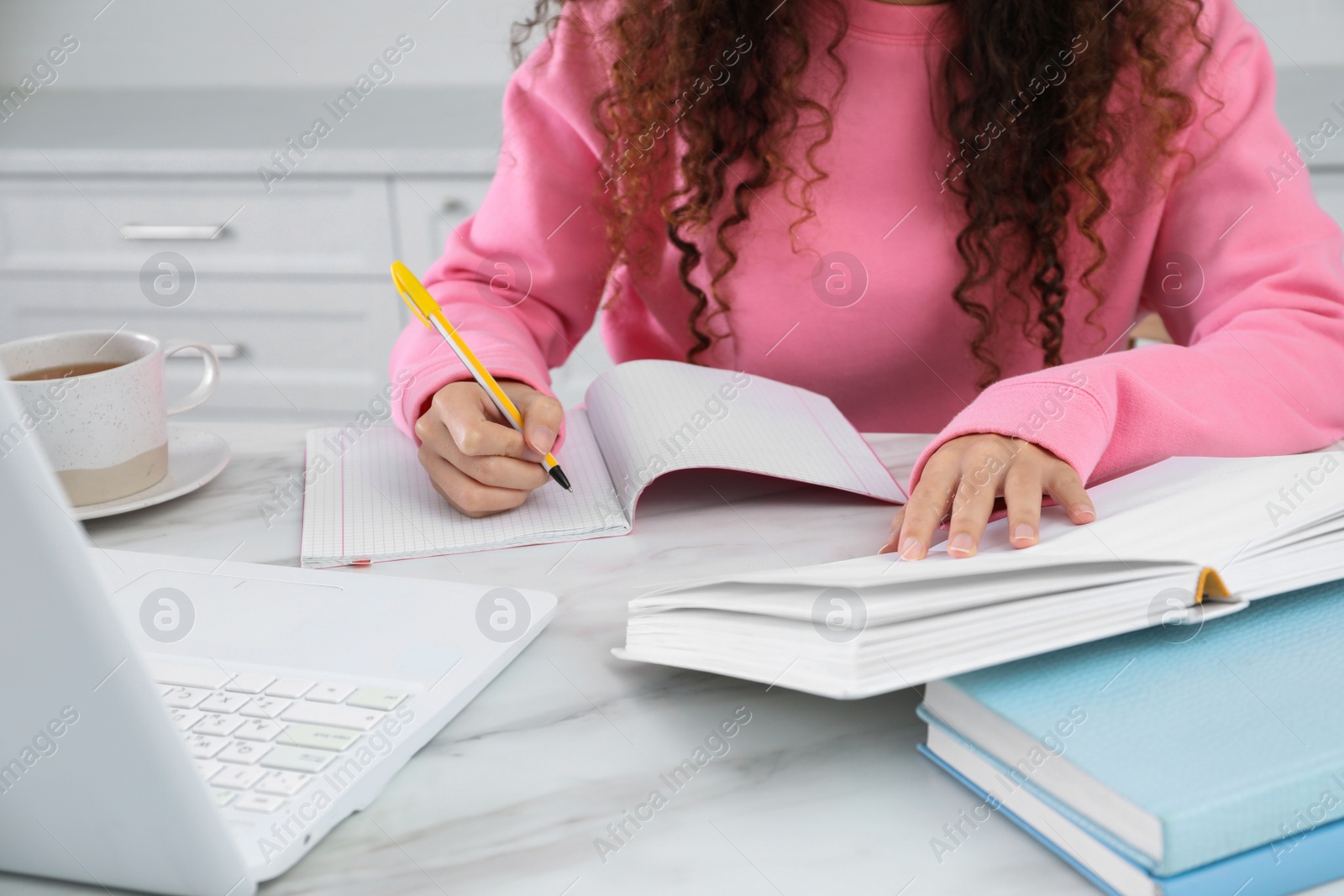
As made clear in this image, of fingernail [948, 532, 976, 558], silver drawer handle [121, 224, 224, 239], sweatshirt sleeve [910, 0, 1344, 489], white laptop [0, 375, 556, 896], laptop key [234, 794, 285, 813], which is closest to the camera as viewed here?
white laptop [0, 375, 556, 896]

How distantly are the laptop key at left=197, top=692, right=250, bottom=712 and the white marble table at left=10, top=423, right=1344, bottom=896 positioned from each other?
0.26 feet

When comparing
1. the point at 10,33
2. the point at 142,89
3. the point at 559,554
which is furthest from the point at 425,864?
the point at 10,33

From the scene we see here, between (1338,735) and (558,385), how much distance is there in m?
2.00

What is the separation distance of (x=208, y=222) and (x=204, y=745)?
6.92 feet

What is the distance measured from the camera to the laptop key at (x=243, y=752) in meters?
0.42

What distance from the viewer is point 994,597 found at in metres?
0.43

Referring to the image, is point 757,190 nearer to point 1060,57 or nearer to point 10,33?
point 1060,57

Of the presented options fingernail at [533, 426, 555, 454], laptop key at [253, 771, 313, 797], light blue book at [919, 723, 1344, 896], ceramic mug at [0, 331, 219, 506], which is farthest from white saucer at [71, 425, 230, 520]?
light blue book at [919, 723, 1344, 896]

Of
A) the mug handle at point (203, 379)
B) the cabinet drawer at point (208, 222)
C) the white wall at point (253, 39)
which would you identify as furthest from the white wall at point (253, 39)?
the mug handle at point (203, 379)

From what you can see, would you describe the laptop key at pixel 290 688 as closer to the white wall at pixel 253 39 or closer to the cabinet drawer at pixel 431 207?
the cabinet drawer at pixel 431 207

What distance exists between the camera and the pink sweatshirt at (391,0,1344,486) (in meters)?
0.86

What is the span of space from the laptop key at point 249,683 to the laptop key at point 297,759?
5 cm

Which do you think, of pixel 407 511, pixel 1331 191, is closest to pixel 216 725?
pixel 407 511

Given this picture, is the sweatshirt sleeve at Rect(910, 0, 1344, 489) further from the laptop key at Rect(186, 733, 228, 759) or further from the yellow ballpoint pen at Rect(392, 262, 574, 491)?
the laptop key at Rect(186, 733, 228, 759)
